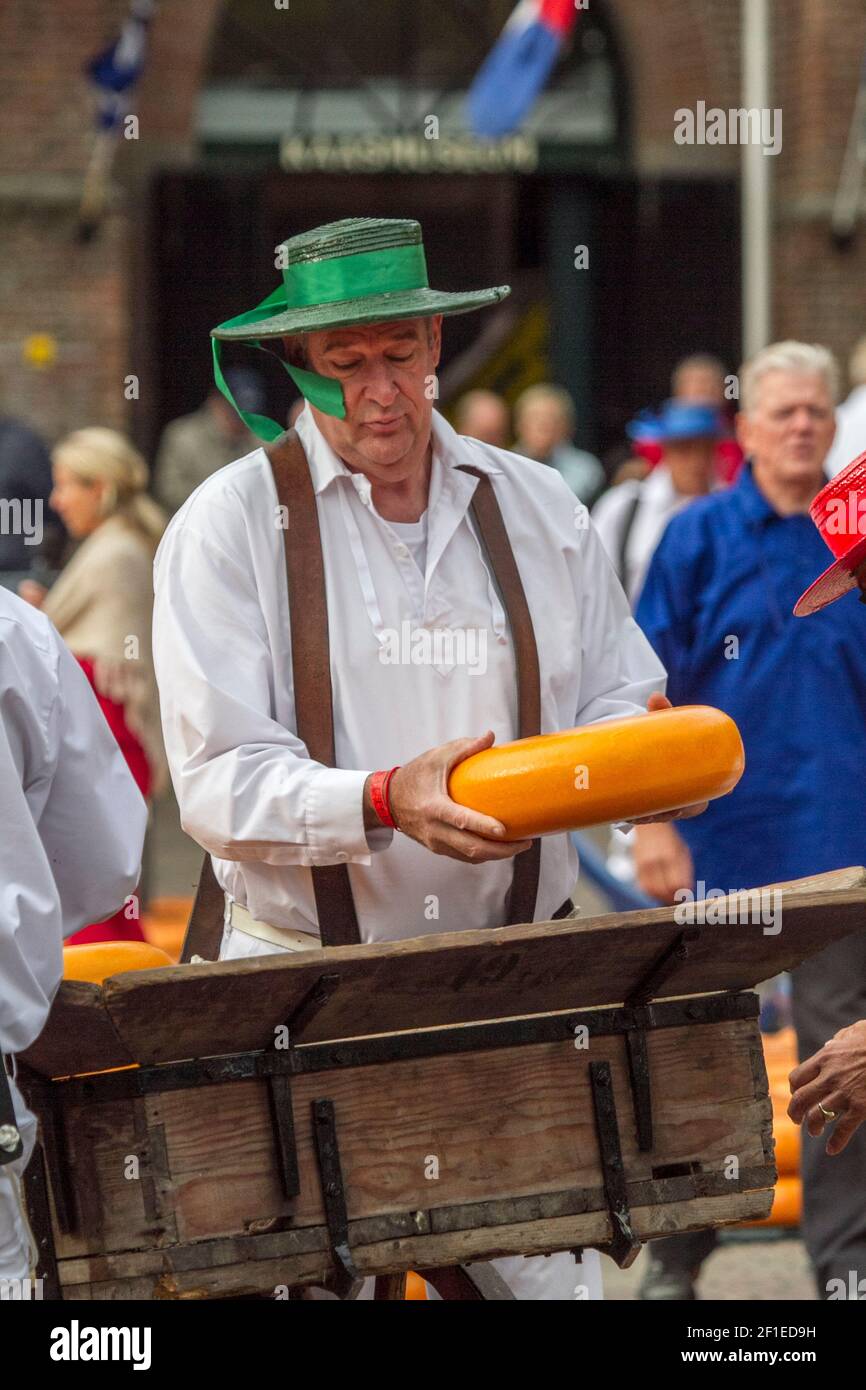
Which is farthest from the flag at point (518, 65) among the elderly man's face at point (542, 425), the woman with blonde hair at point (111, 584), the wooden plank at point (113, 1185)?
the wooden plank at point (113, 1185)

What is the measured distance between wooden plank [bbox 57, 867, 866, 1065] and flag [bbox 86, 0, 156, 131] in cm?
1262

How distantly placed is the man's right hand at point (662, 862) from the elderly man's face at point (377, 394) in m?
1.67

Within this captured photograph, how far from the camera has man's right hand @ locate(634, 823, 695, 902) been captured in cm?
526

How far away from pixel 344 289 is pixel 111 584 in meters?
4.50

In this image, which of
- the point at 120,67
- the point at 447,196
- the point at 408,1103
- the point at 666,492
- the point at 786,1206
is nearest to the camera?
the point at 408,1103

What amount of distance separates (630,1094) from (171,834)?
982 cm

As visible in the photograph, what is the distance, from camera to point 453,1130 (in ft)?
10.6

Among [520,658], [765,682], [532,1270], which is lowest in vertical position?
[532,1270]

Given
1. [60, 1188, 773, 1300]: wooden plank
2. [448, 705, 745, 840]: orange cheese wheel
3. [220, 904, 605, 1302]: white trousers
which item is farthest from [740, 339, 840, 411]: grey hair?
[60, 1188, 773, 1300]: wooden plank

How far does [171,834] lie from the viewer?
42.7 ft

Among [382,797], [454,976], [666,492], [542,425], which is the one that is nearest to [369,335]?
[382,797]

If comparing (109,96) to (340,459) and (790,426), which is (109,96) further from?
(340,459)

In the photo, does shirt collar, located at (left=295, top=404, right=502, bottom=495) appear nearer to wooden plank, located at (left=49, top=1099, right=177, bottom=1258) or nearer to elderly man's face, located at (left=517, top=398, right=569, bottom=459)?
wooden plank, located at (left=49, top=1099, right=177, bottom=1258)
